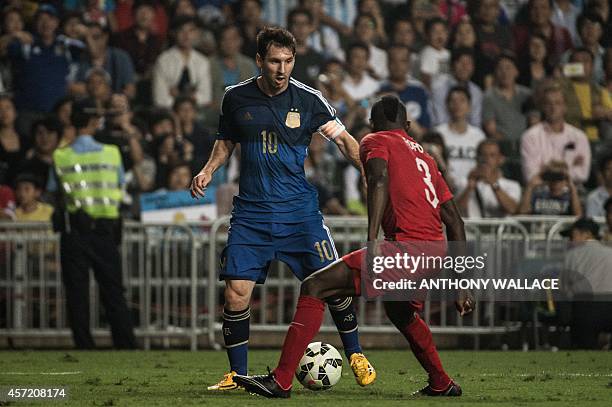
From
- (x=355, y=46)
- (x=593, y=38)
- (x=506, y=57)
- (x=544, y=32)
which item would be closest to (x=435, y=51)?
(x=506, y=57)

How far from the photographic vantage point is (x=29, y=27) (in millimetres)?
18266

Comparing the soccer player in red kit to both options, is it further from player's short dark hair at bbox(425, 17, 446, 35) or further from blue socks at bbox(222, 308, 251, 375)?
player's short dark hair at bbox(425, 17, 446, 35)

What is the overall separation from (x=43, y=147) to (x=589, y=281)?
289 inches

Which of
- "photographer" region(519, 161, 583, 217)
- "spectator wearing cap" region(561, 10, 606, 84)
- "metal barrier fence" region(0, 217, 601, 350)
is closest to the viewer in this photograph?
"metal barrier fence" region(0, 217, 601, 350)

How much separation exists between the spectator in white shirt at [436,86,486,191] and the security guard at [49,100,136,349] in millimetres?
5278

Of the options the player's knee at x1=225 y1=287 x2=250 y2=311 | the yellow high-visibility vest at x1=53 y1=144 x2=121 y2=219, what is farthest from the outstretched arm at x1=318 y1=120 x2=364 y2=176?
the yellow high-visibility vest at x1=53 y1=144 x2=121 y2=219

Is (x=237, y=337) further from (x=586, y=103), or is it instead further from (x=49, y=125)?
(x=586, y=103)

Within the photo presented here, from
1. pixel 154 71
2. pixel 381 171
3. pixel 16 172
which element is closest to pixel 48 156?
pixel 16 172

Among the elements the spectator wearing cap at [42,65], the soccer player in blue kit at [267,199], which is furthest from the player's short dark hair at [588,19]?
the soccer player in blue kit at [267,199]

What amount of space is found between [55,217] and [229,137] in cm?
581

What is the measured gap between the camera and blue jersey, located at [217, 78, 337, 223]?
29.2 feet

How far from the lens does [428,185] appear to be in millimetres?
8180

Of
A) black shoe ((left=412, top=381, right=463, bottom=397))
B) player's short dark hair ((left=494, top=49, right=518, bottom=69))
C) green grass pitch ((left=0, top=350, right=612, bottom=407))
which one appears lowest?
green grass pitch ((left=0, top=350, right=612, bottom=407))

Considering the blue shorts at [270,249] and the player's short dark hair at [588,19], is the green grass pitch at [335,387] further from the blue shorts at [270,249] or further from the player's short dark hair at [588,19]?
the player's short dark hair at [588,19]
